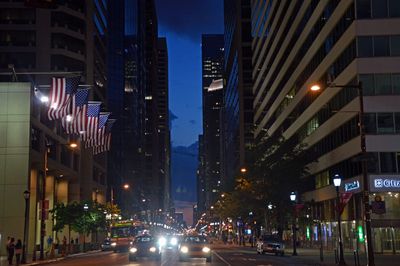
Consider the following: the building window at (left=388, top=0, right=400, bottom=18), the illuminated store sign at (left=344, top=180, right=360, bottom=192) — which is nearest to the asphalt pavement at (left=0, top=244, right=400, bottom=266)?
the illuminated store sign at (left=344, top=180, right=360, bottom=192)

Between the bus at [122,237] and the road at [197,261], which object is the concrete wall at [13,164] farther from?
the road at [197,261]

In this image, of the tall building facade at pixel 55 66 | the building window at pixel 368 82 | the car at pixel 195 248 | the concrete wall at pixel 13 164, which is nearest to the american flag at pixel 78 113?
the concrete wall at pixel 13 164

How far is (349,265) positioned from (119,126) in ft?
456

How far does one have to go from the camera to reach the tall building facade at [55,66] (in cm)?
7006

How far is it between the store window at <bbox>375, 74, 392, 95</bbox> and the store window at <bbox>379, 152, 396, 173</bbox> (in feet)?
17.9

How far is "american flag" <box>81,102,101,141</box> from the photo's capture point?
53297 millimetres

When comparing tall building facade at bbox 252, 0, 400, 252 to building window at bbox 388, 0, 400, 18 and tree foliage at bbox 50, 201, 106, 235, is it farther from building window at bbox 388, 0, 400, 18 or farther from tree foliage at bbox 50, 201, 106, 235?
tree foliage at bbox 50, 201, 106, 235

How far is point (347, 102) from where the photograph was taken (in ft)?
188

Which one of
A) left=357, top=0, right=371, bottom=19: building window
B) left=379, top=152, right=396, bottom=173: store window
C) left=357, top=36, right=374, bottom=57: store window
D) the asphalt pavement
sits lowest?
the asphalt pavement

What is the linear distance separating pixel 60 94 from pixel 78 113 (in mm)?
7742

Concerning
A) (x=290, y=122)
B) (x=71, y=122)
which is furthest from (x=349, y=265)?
(x=290, y=122)

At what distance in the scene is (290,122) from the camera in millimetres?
85938

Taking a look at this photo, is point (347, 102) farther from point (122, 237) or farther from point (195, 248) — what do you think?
point (122, 237)

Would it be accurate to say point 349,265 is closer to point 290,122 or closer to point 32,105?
point 32,105
